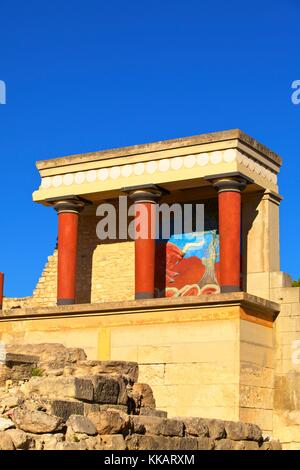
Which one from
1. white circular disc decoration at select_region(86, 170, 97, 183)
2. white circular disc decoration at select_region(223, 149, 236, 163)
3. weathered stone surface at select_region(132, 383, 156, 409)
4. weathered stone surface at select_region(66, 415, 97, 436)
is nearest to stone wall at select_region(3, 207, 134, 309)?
white circular disc decoration at select_region(86, 170, 97, 183)

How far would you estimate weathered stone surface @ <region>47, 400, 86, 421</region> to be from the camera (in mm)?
10852

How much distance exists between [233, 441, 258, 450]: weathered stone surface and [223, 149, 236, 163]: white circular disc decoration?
659 cm

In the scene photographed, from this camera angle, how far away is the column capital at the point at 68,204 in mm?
21005

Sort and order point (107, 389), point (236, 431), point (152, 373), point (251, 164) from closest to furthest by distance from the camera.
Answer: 1. point (107, 389)
2. point (236, 431)
3. point (152, 373)
4. point (251, 164)

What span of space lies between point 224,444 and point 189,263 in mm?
7791

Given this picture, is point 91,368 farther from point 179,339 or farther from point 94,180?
point 94,180

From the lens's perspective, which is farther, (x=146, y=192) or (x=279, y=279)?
(x=146, y=192)

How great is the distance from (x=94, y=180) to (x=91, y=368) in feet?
23.5

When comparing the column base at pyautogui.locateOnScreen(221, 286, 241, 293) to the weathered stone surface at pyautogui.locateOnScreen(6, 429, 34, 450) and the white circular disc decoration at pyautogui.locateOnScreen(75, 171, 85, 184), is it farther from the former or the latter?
the weathered stone surface at pyautogui.locateOnScreen(6, 429, 34, 450)

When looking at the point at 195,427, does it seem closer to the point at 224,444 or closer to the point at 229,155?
the point at 224,444

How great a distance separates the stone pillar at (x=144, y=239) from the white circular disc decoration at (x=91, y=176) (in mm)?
1164

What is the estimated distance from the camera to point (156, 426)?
1188 centimetres

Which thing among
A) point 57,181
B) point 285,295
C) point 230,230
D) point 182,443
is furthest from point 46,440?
point 57,181
